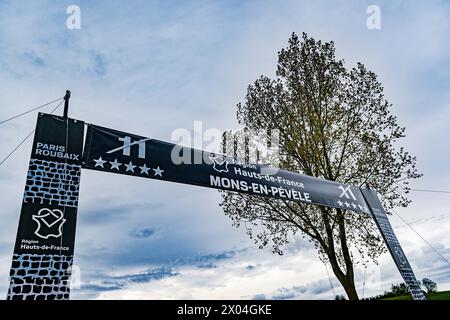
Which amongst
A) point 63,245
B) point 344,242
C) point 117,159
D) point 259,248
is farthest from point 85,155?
point 344,242

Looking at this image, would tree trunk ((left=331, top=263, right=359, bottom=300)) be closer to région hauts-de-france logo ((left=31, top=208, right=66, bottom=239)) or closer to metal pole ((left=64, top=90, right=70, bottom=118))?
région hauts-de-france logo ((left=31, top=208, right=66, bottom=239))

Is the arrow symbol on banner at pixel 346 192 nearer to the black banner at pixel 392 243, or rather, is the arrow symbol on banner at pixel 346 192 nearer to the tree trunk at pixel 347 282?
the black banner at pixel 392 243

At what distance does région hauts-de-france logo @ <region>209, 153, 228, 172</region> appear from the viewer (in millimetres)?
6562

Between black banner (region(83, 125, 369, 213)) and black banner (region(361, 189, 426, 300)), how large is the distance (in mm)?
1135

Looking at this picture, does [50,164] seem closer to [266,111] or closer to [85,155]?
[85,155]

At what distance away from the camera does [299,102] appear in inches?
406

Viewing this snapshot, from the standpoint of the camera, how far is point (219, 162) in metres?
6.65

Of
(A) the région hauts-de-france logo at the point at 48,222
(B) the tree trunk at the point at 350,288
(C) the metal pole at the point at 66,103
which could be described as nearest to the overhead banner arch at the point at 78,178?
(A) the région hauts-de-france logo at the point at 48,222

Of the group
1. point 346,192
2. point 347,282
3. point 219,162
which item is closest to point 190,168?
point 219,162

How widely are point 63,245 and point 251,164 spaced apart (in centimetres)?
394

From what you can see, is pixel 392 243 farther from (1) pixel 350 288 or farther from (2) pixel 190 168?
(2) pixel 190 168

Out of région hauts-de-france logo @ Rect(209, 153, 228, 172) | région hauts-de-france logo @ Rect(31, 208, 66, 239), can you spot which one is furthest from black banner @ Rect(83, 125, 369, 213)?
région hauts-de-france logo @ Rect(31, 208, 66, 239)

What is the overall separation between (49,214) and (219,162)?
10.6 ft

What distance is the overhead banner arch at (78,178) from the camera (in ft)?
14.0
